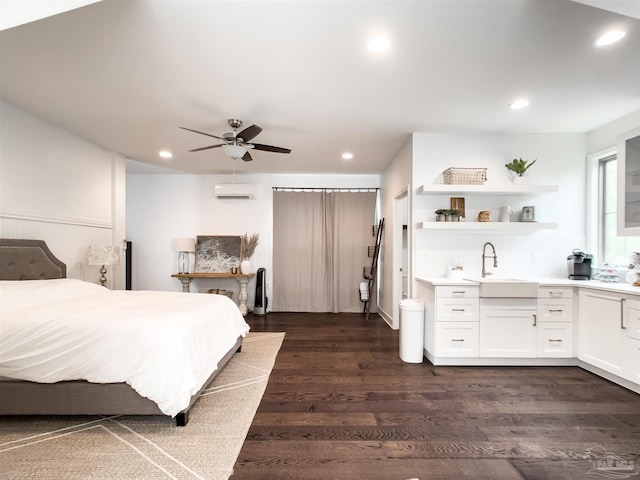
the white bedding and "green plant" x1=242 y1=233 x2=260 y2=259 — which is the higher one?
"green plant" x1=242 y1=233 x2=260 y2=259

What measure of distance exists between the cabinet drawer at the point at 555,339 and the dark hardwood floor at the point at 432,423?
17 cm

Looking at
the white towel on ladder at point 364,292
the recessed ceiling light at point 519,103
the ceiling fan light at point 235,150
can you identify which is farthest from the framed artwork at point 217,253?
the recessed ceiling light at point 519,103

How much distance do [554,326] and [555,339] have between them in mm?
134

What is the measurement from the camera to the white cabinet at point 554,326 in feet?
10.0

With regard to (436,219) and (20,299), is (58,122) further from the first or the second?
(436,219)

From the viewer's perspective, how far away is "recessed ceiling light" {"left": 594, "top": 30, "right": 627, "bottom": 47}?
1.92 meters

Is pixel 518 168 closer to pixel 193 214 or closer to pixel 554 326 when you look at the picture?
pixel 554 326

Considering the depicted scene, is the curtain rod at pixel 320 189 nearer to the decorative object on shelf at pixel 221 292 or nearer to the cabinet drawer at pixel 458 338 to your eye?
the decorative object on shelf at pixel 221 292

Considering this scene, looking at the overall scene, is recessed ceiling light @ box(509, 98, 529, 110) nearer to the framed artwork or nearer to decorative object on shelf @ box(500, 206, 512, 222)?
decorative object on shelf @ box(500, 206, 512, 222)

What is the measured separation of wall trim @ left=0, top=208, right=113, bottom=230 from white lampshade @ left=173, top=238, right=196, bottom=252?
1.18 m

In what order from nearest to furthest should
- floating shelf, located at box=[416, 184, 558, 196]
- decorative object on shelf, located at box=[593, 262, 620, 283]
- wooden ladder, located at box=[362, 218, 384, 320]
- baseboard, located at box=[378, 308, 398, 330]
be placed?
decorative object on shelf, located at box=[593, 262, 620, 283] < floating shelf, located at box=[416, 184, 558, 196] < baseboard, located at box=[378, 308, 398, 330] < wooden ladder, located at box=[362, 218, 384, 320]

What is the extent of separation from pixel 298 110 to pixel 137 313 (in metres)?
2.33

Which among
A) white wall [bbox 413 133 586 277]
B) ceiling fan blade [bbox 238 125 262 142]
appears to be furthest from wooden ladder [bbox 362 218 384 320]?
ceiling fan blade [bbox 238 125 262 142]

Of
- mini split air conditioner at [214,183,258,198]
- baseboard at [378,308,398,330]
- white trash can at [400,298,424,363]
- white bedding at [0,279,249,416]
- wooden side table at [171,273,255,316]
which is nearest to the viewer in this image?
white bedding at [0,279,249,416]
